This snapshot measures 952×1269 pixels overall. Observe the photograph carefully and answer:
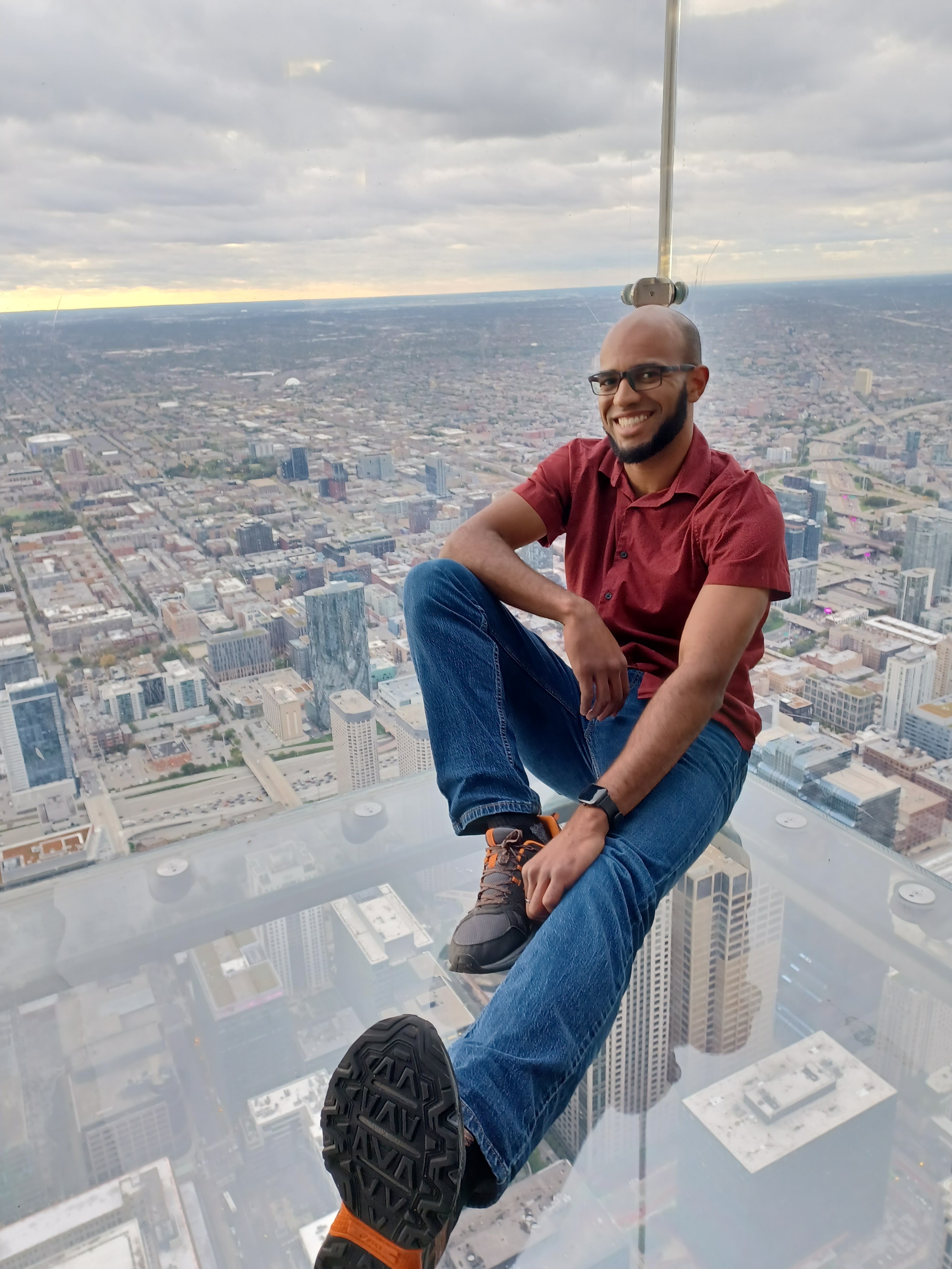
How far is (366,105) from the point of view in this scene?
91.5 inches

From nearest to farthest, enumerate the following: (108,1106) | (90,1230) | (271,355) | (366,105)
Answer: (90,1230) < (108,1106) < (366,105) < (271,355)

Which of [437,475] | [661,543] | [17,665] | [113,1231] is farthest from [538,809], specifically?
[437,475]

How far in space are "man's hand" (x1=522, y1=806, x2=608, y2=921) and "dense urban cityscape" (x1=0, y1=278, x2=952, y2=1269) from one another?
185 mm

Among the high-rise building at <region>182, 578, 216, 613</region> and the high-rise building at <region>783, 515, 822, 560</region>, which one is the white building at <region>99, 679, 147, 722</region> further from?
the high-rise building at <region>783, 515, 822, 560</region>

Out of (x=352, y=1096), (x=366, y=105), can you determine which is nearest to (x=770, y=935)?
(x=352, y=1096)

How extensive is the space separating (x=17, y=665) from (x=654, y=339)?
1623mm

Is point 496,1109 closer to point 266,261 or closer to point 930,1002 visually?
point 930,1002

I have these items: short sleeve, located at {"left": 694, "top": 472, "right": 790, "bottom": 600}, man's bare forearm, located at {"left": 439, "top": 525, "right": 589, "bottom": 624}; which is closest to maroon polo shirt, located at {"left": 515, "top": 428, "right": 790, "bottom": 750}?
short sleeve, located at {"left": 694, "top": 472, "right": 790, "bottom": 600}

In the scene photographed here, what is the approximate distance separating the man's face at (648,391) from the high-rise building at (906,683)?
111 centimetres

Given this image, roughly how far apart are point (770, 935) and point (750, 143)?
6.41ft

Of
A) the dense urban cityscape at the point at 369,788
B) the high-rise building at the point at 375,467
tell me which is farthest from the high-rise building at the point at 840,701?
the high-rise building at the point at 375,467

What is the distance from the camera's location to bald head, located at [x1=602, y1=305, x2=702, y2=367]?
60.5 inches

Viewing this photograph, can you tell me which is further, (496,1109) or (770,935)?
(770,935)

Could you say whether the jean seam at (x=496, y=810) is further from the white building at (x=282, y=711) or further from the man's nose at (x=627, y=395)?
the white building at (x=282, y=711)
